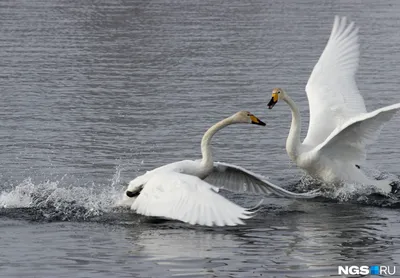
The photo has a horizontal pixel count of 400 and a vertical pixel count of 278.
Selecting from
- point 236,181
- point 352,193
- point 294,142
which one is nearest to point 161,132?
point 294,142

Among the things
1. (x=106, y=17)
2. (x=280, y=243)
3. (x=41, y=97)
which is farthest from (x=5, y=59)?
(x=280, y=243)

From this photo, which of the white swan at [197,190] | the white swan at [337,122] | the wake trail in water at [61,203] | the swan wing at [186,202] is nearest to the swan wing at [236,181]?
the white swan at [197,190]

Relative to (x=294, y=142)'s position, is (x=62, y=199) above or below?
below

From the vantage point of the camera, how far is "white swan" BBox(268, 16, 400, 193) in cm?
1397

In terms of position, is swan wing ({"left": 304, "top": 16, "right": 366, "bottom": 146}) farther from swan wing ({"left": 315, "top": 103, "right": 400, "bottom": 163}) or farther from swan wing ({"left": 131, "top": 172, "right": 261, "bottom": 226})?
swan wing ({"left": 131, "top": 172, "right": 261, "bottom": 226})

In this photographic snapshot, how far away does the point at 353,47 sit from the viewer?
1645 cm

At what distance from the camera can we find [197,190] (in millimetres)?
11609

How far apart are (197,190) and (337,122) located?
167 inches

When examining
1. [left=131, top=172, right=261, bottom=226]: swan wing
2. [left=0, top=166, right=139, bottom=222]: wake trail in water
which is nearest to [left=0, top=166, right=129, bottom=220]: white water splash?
[left=0, top=166, right=139, bottom=222]: wake trail in water

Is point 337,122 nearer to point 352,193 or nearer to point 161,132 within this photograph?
point 352,193

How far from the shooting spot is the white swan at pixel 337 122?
13969 mm

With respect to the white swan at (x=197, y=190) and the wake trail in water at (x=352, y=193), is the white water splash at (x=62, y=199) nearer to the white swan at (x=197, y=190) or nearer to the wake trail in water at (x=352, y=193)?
the white swan at (x=197, y=190)

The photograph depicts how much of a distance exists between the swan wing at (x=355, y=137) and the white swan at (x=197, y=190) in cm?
95

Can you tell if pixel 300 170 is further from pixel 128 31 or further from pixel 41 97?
pixel 128 31
